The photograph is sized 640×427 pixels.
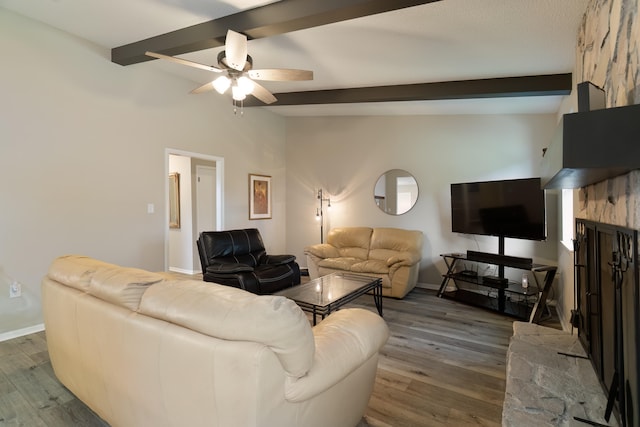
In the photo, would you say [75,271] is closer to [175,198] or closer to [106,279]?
[106,279]

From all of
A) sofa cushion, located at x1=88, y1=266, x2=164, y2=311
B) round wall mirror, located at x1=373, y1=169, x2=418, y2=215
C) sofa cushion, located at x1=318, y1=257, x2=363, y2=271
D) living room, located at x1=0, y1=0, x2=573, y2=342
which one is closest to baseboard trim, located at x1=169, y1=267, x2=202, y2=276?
living room, located at x1=0, y1=0, x2=573, y2=342

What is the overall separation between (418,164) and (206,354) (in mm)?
4639

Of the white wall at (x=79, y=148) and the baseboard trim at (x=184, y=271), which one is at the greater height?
the white wall at (x=79, y=148)

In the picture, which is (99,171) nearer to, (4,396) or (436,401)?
(4,396)

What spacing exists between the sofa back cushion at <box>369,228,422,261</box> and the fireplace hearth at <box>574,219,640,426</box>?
2.80m

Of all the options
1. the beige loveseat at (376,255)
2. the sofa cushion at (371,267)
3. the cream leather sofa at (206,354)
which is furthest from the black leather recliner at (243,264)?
the cream leather sofa at (206,354)

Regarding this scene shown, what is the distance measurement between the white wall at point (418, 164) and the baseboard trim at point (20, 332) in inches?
159

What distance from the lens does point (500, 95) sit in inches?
140

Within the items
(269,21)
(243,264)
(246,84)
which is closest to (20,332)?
(243,264)

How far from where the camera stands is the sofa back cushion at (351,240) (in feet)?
17.2

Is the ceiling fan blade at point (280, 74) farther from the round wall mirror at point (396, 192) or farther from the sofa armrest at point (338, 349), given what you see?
the round wall mirror at point (396, 192)

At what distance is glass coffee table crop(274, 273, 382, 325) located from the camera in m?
2.86

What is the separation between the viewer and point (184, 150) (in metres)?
4.68

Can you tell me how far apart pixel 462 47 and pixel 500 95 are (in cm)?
99
